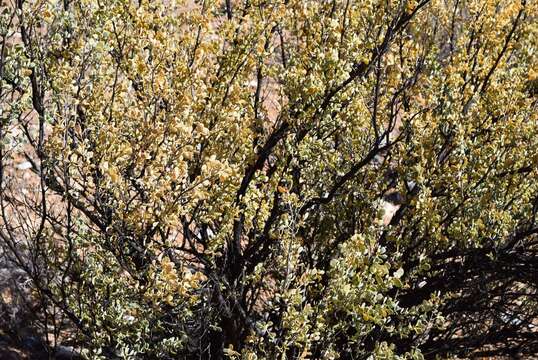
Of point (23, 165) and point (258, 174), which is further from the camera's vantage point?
point (23, 165)

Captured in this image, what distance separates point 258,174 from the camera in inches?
235

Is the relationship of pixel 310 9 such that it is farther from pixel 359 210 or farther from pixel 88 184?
pixel 88 184

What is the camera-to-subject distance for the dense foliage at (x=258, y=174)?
466 cm

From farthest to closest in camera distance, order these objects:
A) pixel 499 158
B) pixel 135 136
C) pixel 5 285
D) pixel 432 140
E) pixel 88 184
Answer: pixel 5 285, pixel 432 140, pixel 499 158, pixel 135 136, pixel 88 184

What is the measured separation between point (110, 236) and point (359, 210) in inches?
117

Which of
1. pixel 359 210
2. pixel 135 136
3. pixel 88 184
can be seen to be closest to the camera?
pixel 88 184

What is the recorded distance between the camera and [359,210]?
7074 mm

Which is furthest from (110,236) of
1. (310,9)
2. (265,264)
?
(310,9)

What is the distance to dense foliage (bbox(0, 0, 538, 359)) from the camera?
4656 mm

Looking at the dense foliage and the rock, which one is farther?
the rock

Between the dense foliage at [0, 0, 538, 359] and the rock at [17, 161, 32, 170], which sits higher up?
the rock at [17, 161, 32, 170]

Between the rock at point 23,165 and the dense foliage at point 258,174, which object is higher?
the rock at point 23,165

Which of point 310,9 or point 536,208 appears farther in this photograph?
point 310,9

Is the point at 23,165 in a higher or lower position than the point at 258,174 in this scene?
higher
